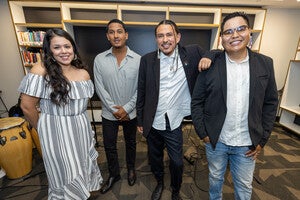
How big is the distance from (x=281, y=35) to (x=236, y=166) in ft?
12.1

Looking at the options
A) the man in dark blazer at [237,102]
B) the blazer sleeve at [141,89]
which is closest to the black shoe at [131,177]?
the blazer sleeve at [141,89]

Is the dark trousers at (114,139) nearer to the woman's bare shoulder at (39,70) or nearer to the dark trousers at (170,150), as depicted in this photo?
the dark trousers at (170,150)

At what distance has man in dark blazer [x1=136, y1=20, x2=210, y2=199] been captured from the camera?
1360 mm

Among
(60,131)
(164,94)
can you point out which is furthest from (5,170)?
(164,94)

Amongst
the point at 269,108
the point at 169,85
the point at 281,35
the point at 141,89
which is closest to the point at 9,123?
the point at 141,89

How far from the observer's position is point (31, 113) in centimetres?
122

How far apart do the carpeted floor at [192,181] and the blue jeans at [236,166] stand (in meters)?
0.57

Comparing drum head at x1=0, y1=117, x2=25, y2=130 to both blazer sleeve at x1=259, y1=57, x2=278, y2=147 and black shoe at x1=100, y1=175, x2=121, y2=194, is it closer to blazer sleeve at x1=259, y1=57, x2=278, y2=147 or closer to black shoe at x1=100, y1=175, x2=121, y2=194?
black shoe at x1=100, y1=175, x2=121, y2=194

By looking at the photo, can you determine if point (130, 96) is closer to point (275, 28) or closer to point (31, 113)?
point (31, 113)

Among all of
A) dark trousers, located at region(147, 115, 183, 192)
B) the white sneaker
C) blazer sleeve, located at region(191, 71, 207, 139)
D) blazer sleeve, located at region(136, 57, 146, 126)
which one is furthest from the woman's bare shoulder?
the white sneaker

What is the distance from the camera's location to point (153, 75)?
141 cm

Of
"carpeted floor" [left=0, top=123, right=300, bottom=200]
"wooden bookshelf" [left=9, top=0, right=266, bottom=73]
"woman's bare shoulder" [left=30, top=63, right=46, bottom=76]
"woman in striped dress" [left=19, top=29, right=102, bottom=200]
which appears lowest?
"carpeted floor" [left=0, top=123, right=300, bottom=200]

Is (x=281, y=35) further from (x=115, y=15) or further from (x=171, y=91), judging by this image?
(x=171, y=91)

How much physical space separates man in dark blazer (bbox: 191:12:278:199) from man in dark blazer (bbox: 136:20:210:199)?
0.64ft
